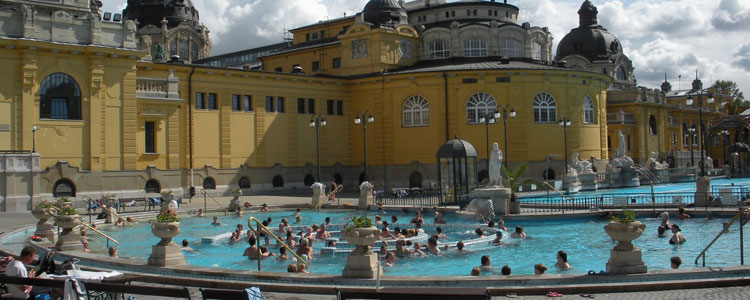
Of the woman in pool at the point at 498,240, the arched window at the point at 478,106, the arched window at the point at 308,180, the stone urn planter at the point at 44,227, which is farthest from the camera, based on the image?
the arched window at the point at 478,106

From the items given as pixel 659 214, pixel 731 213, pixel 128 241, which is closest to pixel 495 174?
pixel 659 214

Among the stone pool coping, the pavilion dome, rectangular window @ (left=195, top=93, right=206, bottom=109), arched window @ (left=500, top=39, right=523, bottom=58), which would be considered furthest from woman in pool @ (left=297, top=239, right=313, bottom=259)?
the pavilion dome

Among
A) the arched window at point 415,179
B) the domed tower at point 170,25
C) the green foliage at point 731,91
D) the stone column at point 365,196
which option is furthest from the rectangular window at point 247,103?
the green foliage at point 731,91

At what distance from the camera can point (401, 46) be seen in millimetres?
56531

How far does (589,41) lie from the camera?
83.9 m

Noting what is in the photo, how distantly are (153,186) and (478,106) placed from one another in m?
23.1

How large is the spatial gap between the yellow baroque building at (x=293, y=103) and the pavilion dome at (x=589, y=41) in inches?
975

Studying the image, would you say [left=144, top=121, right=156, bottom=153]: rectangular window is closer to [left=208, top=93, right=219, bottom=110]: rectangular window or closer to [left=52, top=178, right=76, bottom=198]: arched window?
[left=208, top=93, right=219, bottom=110]: rectangular window

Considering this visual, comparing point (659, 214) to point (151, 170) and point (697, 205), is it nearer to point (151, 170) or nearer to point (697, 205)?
point (697, 205)

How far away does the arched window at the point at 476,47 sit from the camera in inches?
2239

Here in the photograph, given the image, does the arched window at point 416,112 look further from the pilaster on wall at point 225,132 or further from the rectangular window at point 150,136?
the rectangular window at point 150,136

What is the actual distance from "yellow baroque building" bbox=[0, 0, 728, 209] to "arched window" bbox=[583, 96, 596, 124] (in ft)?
0.47

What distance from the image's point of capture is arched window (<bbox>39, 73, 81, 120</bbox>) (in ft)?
126

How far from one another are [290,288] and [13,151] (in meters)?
26.3
